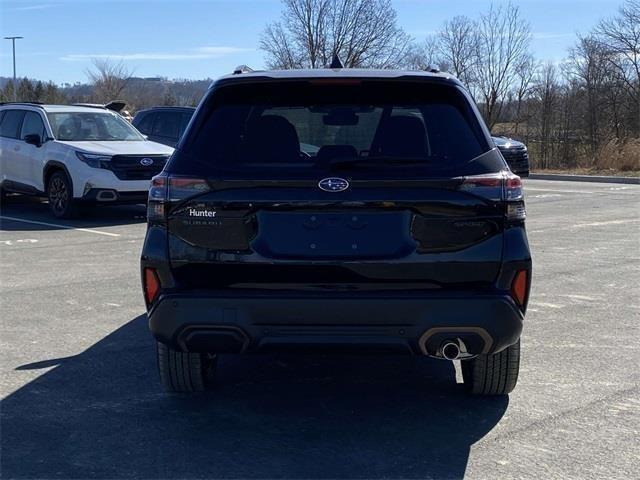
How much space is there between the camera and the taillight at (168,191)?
13.5 feet

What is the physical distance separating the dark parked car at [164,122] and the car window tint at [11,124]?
331cm

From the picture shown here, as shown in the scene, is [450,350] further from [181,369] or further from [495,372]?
[181,369]

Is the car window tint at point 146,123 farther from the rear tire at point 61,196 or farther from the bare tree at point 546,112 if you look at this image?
the bare tree at point 546,112

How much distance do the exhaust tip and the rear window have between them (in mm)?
827

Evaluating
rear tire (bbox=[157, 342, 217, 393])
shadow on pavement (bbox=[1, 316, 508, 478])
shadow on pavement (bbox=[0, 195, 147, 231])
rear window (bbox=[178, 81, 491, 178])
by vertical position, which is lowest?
shadow on pavement (bbox=[1, 316, 508, 478])

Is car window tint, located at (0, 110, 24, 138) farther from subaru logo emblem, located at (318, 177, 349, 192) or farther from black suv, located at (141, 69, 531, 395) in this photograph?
subaru logo emblem, located at (318, 177, 349, 192)

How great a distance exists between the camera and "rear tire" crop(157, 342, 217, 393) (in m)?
4.68

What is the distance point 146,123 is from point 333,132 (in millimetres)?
14169

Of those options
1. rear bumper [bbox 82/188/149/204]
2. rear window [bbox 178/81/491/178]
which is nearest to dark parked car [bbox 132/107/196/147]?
rear bumper [bbox 82/188/149/204]

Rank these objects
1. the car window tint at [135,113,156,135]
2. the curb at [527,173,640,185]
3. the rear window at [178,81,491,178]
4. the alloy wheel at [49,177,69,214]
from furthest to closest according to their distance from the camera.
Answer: the curb at [527,173,640,185] < the car window tint at [135,113,156,135] < the alloy wheel at [49,177,69,214] < the rear window at [178,81,491,178]

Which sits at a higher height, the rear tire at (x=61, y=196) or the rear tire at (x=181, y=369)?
the rear tire at (x=61, y=196)

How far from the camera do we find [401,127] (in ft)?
14.0

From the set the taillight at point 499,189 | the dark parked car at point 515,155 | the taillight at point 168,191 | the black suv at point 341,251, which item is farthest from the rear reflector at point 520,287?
the dark parked car at point 515,155

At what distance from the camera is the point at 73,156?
13312 millimetres
